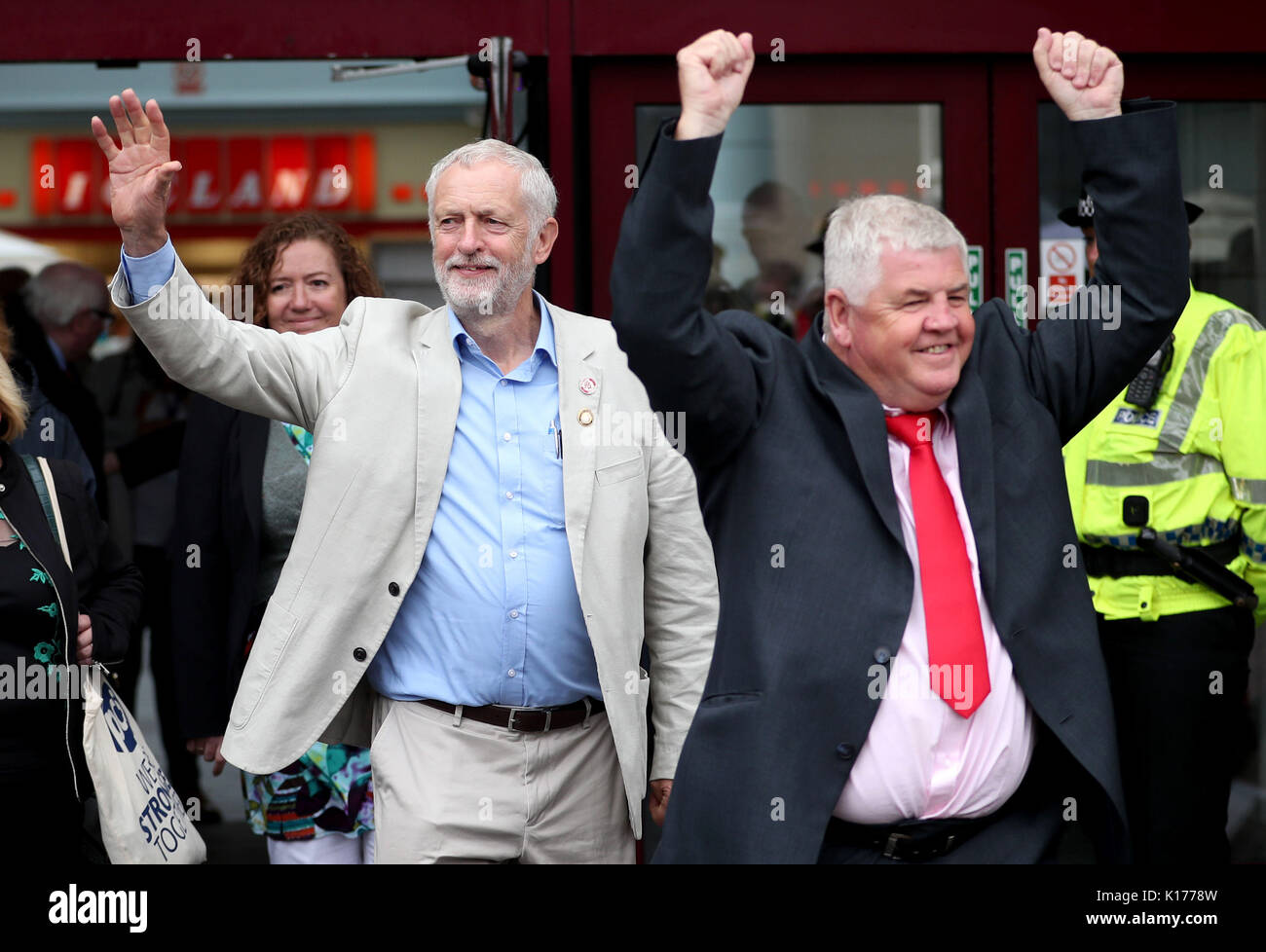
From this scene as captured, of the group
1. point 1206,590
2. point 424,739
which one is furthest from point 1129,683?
point 424,739

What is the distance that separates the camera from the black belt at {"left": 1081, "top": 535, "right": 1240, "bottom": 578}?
15.0ft

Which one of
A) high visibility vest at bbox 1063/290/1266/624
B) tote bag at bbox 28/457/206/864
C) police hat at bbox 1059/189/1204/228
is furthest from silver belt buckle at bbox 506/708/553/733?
police hat at bbox 1059/189/1204/228

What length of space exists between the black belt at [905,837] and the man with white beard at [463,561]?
768mm

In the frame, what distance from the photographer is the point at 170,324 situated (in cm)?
316

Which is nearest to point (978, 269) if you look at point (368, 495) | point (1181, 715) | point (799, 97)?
point (799, 97)

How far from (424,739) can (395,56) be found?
9.38 feet

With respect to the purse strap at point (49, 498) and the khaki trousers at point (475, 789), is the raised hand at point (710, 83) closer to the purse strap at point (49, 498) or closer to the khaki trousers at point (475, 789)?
the khaki trousers at point (475, 789)

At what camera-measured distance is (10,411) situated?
4012 mm

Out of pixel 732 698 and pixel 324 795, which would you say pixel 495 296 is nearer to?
pixel 732 698

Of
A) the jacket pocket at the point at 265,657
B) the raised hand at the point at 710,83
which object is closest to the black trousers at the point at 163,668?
the jacket pocket at the point at 265,657

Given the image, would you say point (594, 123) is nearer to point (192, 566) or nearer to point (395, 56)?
point (395, 56)

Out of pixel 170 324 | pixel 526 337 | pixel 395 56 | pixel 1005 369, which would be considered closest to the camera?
pixel 1005 369

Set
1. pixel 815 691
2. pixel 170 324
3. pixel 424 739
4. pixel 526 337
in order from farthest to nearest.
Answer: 1. pixel 526 337
2. pixel 424 739
3. pixel 170 324
4. pixel 815 691
